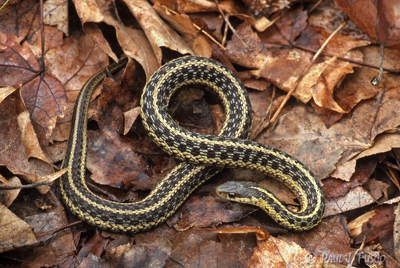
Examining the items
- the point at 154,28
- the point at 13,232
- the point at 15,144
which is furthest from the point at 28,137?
the point at 154,28

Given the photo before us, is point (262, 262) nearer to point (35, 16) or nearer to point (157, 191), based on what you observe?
point (157, 191)

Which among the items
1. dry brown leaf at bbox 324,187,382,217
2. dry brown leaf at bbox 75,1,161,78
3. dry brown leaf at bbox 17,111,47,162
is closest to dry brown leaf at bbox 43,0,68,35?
dry brown leaf at bbox 75,1,161,78

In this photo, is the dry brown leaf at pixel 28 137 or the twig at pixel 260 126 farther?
the twig at pixel 260 126

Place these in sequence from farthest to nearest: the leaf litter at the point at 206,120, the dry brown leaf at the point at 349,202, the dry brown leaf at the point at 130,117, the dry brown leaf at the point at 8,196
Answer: the dry brown leaf at the point at 130,117 → the dry brown leaf at the point at 349,202 → the leaf litter at the point at 206,120 → the dry brown leaf at the point at 8,196

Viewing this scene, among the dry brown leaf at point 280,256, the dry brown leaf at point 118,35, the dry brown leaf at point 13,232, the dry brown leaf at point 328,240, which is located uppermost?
the dry brown leaf at point 118,35

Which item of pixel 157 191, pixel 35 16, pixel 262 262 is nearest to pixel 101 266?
pixel 157 191

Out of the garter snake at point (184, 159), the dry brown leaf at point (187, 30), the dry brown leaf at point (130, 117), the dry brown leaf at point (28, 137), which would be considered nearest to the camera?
the dry brown leaf at point (28, 137)

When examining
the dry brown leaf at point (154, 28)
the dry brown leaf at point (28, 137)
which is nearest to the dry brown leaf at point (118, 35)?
the dry brown leaf at point (154, 28)

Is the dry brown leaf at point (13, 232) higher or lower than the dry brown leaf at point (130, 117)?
lower

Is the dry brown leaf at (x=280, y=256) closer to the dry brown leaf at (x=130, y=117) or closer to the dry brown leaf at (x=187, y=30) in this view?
the dry brown leaf at (x=130, y=117)
